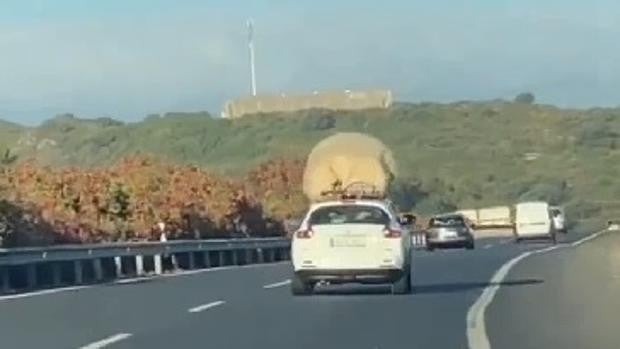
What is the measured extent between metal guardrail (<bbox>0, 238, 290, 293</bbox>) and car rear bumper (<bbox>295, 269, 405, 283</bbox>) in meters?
7.35

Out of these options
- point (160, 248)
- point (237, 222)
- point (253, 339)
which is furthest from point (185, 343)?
point (237, 222)

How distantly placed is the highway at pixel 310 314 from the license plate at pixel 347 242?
87 cm

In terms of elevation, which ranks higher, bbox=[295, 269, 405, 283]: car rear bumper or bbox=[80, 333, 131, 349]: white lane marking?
bbox=[295, 269, 405, 283]: car rear bumper

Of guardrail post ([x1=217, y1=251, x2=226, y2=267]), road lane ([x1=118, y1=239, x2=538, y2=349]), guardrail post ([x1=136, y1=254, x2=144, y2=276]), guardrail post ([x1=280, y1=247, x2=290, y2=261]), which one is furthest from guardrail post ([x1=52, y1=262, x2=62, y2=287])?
guardrail post ([x1=280, y1=247, x2=290, y2=261])

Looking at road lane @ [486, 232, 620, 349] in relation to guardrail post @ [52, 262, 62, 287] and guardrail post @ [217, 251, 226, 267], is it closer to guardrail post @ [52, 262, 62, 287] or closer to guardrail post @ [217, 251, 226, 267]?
guardrail post @ [52, 262, 62, 287]

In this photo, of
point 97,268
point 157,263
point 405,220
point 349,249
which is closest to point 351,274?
point 349,249

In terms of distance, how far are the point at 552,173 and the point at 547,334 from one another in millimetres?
122548

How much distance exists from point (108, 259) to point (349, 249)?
1315 cm

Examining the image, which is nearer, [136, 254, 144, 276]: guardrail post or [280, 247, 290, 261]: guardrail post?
[136, 254, 144, 276]: guardrail post

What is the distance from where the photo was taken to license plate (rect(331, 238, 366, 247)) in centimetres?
2920

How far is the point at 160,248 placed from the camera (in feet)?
146

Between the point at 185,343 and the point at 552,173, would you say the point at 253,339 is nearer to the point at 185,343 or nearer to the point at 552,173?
the point at 185,343

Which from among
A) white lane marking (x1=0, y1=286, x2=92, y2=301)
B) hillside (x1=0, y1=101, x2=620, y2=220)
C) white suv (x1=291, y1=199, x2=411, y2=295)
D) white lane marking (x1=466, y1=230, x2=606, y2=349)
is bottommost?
white lane marking (x1=466, y1=230, x2=606, y2=349)

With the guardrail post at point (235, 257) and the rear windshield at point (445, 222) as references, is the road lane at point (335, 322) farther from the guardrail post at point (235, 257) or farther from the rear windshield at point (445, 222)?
the rear windshield at point (445, 222)
